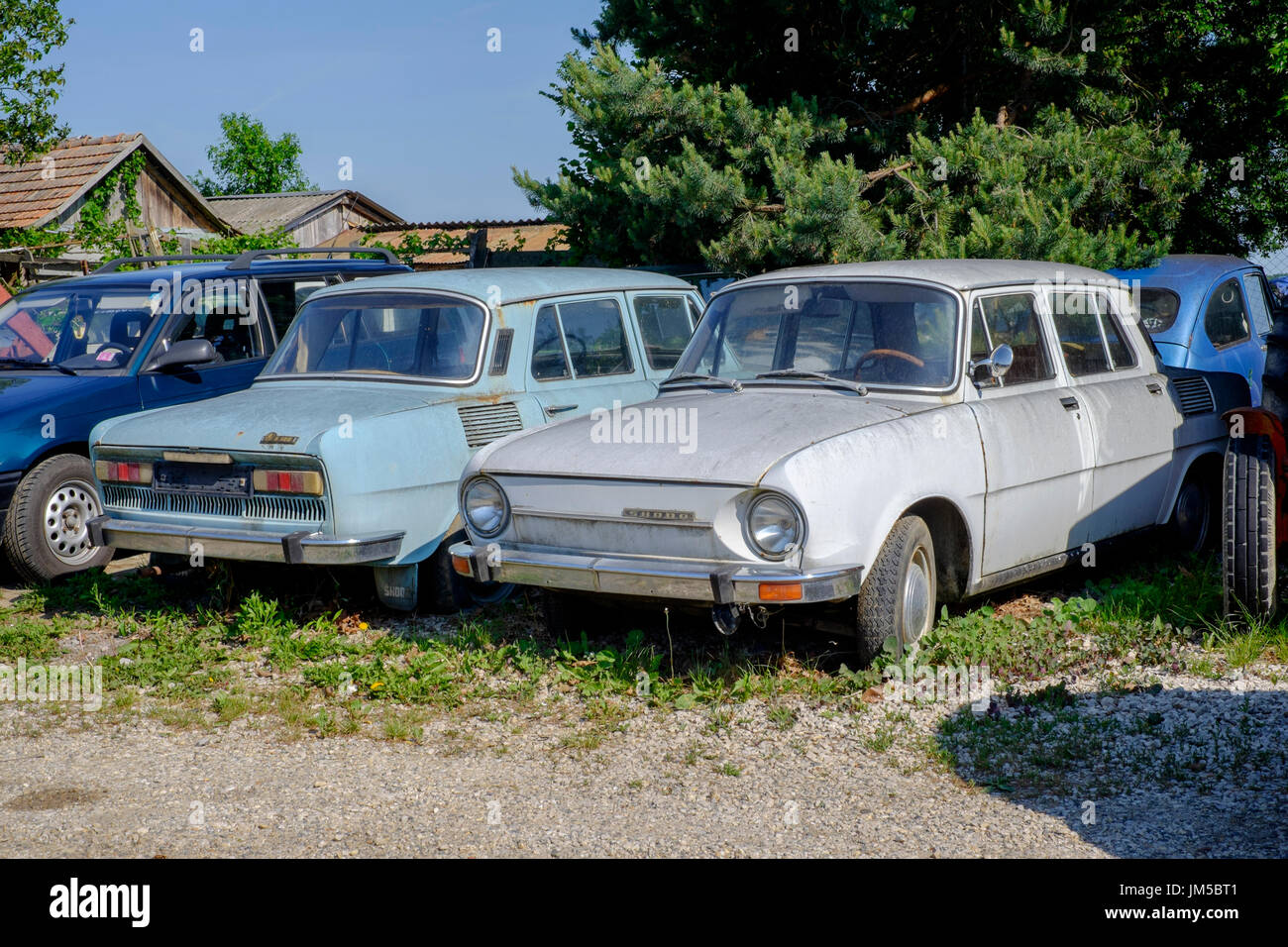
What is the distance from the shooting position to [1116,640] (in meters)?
5.75

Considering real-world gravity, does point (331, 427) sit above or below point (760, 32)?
below

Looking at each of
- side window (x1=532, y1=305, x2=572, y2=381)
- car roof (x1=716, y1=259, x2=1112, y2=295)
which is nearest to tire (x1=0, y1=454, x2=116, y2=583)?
side window (x1=532, y1=305, x2=572, y2=381)

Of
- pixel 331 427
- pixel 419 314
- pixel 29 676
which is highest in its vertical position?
pixel 419 314

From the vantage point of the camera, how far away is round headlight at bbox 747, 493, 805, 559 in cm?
482

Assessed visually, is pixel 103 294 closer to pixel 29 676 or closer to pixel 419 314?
pixel 419 314

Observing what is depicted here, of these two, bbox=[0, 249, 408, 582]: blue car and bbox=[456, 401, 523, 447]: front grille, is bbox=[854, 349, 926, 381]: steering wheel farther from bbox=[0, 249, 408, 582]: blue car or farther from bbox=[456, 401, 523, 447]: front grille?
bbox=[0, 249, 408, 582]: blue car

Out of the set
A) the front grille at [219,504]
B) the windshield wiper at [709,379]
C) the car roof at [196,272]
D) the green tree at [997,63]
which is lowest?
the front grille at [219,504]

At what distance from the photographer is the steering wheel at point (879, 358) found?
575cm

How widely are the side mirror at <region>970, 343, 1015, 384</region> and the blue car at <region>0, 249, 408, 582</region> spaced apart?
4873 millimetres

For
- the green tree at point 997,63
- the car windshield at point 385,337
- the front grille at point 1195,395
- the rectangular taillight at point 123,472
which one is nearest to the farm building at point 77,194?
the green tree at point 997,63

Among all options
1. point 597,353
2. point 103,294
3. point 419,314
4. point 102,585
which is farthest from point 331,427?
point 103,294

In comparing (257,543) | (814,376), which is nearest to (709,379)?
(814,376)

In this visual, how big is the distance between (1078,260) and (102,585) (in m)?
8.03

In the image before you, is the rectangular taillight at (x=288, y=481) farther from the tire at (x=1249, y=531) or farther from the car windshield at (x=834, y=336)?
the tire at (x=1249, y=531)
